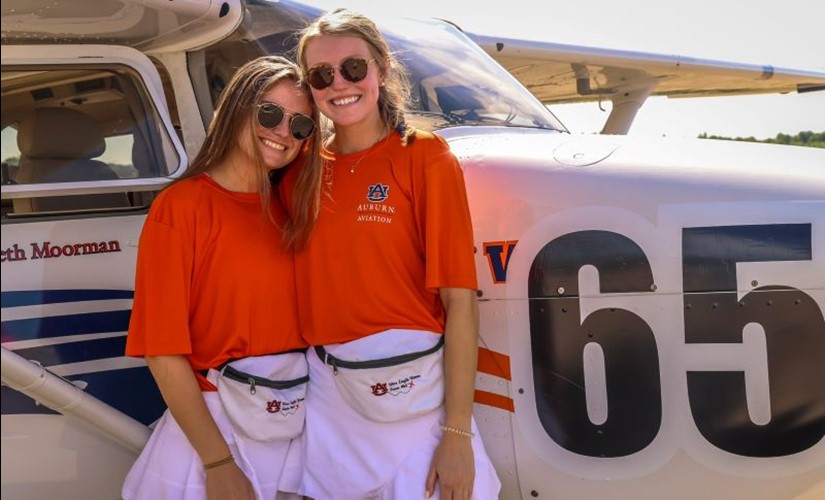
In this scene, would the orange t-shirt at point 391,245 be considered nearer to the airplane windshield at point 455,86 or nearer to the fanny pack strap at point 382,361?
the fanny pack strap at point 382,361

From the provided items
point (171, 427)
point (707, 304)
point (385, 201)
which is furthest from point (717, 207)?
point (171, 427)

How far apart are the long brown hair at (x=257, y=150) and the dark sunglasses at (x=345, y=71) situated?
12 cm

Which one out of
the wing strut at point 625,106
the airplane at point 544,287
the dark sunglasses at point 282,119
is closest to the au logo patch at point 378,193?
the dark sunglasses at point 282,119

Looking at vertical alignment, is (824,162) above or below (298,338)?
above

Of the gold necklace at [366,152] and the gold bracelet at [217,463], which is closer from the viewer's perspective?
the gold bracelet at [217,463]

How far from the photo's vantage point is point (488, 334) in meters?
3.11

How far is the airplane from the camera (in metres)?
2.87

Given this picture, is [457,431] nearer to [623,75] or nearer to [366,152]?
[366,152]

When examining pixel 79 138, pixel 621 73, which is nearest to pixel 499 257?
pixel 79 138

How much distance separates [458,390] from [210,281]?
2.62ft

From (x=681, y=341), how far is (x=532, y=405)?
0.52 metres

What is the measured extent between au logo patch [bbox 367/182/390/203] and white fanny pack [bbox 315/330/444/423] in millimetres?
391

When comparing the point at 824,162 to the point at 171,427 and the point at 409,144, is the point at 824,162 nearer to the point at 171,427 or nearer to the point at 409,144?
the point at 409,144

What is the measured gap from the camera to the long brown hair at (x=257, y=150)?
9.19ft
